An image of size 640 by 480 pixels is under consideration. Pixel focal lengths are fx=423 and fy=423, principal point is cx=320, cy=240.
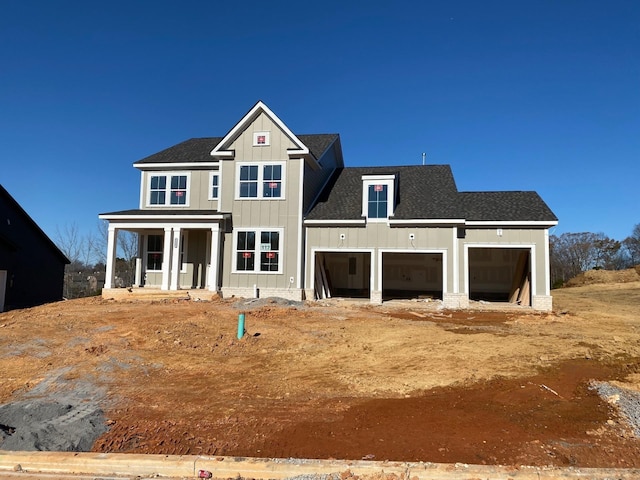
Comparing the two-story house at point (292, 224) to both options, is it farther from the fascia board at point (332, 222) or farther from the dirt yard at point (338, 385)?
the dirt yard at point (338, 385)

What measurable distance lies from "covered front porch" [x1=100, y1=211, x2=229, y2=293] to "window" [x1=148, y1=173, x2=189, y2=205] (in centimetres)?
184

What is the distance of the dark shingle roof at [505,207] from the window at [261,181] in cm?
883

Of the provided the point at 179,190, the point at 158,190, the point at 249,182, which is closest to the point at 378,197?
the point at 249,182

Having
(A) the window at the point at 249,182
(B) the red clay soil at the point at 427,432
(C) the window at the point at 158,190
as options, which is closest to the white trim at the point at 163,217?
(A) the window at the point at 249,182

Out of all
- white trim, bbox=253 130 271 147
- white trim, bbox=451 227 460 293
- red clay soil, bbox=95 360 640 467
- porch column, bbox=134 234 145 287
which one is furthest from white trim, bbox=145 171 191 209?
red clay soil, bbox=95 360 640 467

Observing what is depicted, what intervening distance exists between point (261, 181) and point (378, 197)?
5.62 metres

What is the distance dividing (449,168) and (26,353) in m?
21.2

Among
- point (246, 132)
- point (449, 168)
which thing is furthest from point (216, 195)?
point (449, 168)

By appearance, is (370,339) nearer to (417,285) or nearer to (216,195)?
(216,195)

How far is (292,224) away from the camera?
64.9ft

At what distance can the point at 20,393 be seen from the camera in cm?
771

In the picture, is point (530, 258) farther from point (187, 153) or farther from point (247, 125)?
point (187, 153)

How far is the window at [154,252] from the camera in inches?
880

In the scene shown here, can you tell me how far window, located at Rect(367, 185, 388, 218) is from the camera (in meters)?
19.8
